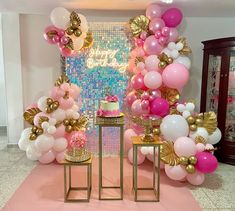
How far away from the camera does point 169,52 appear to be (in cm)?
368

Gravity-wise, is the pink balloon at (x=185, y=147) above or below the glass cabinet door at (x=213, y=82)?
below

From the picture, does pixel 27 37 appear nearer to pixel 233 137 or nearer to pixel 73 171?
pixel 73 171

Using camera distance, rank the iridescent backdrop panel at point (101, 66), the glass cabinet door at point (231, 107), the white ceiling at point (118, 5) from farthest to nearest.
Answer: the iridescent backdrop panel at point (101, 66), the glass cabinet door at point (231, 107), the white ceiling at point (118, 5)

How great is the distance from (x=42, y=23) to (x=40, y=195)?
9.14 feet

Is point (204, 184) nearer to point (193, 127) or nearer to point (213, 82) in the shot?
point (193, 127)

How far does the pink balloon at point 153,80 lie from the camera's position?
11.6ft

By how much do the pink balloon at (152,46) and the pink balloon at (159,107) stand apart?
0.64 m

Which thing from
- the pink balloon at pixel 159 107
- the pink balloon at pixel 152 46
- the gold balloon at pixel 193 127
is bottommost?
the gold balloon at pixel 193 127

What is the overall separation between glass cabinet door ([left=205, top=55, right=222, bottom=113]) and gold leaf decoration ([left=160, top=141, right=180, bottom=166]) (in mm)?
1281

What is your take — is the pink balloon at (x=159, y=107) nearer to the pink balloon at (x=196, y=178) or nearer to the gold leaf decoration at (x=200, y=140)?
the gold leaf decoration at (x=200, y=140)

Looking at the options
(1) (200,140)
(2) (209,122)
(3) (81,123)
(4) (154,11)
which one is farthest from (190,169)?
(4) (154,11)

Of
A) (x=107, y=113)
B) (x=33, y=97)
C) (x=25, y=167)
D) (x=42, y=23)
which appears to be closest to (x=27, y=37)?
(x=42, y=23)

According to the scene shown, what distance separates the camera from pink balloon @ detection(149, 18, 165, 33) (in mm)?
3636

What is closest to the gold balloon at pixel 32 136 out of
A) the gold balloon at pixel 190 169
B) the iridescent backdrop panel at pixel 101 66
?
the iridescent backdrop panel at pixel 101 66
